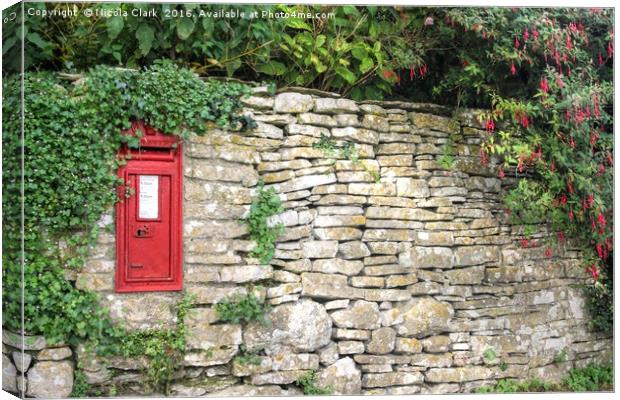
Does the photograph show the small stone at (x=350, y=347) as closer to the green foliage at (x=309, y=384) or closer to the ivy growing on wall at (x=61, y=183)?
the green foliage at (x=309, y=384)

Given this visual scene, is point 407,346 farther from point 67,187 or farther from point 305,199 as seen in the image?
point 67,187

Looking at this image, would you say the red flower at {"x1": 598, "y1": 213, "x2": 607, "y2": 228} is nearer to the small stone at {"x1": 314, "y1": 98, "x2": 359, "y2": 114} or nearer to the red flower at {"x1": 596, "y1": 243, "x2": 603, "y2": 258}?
the red flower at {"x1": 596, "y1": 243, "x2": 603, "y2": 258}

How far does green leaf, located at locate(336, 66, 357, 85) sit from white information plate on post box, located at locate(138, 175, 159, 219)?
1.56 meters

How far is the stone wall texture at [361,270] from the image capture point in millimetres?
5172

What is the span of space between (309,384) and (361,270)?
2.94 feet

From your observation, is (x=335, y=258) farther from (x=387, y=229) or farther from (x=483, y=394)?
(x=483, y=394)

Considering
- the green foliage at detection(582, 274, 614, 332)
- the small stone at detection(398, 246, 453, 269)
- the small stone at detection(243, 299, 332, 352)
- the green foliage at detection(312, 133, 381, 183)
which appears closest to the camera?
the small stone at detection(243, 299, 332, 352)

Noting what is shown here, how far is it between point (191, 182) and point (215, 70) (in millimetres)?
826

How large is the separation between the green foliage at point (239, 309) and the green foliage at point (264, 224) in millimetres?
288

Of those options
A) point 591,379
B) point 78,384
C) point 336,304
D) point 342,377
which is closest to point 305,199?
point 336,304

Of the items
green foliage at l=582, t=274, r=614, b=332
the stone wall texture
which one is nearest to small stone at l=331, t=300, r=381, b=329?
the stone wall texture

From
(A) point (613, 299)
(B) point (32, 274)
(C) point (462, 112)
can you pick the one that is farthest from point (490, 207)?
(B) point (32, 274)

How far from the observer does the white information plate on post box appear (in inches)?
197

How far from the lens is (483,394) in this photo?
562 centimetres
